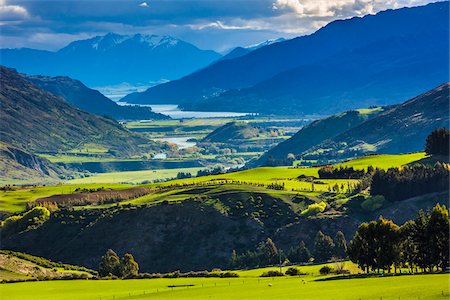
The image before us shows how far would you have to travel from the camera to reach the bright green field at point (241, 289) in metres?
73.4

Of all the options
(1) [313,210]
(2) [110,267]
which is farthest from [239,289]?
(1) [313,210]

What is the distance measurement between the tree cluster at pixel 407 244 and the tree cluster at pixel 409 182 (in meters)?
79.5

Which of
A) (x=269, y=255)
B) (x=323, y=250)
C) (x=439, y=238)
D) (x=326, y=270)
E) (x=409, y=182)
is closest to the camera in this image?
(x=439, y=238)

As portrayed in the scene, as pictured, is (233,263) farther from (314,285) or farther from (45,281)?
(314,285)

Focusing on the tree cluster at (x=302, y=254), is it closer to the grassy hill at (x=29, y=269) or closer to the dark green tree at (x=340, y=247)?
the dark green tree at (x=340, y=247)

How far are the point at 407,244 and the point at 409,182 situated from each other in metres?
87.2

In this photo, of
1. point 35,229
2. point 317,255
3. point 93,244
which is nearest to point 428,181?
point 317,255

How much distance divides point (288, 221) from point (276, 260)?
3663 cm

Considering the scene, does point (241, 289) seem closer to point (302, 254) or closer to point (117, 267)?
point (117, 267)

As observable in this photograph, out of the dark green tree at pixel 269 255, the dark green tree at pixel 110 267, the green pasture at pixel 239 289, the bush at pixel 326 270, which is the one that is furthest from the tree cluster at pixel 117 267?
the bush at pixel 326 270

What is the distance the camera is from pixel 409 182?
18875 centimetres

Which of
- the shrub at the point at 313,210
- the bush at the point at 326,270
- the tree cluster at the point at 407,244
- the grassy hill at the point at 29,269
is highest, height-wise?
the shrub at the point at 313,210

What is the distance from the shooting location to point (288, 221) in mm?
185000

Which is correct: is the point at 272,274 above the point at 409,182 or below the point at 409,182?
below
